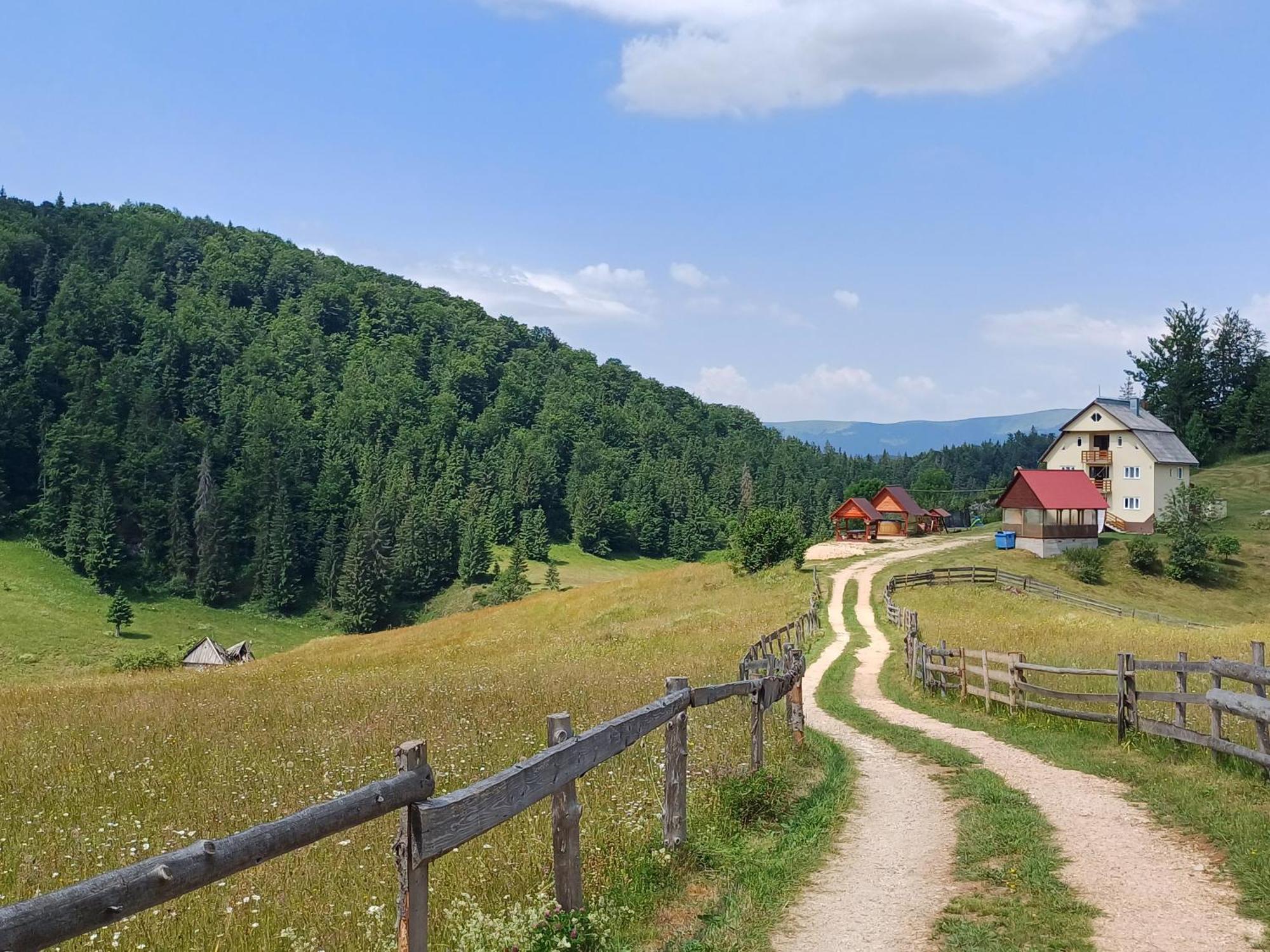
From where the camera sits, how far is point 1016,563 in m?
55.3

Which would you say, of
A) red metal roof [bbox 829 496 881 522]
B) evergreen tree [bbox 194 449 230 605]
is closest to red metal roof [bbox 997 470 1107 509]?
red metal roof [bbox 829 496 881 522]

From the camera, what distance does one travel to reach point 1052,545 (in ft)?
192

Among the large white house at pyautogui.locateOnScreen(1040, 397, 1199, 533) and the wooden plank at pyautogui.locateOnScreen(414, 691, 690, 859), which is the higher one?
the large white house at pyautogui.locateOnScreen(1040, 397, 1199, 533)

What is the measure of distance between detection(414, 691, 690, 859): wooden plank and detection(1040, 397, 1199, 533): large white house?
2805 inches

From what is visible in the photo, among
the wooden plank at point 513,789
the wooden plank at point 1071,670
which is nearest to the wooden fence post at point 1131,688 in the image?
the wooden plank at point 1071,670

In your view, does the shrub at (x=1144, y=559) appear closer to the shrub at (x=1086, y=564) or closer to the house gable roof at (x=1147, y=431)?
the shrub at (x=1086, y=564)

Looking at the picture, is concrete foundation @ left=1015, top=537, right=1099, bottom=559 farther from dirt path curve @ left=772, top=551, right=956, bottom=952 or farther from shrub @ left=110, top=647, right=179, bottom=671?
dirt path curve @ left=772, top=551, right=956, bottom=952

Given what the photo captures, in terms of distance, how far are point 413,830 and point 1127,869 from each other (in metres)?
6.43

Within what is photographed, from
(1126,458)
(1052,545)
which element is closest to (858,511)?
(1126,458)

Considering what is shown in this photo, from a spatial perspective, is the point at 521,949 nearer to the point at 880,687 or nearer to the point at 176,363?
the point at 880,687

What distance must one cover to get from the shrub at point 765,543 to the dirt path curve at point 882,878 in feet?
151

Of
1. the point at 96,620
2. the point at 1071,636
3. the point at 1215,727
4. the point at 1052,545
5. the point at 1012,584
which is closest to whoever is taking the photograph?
the point at 1215,727

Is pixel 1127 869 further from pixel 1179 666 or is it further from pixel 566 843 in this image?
pixel 1179 666

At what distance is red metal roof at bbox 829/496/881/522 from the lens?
79500mm
